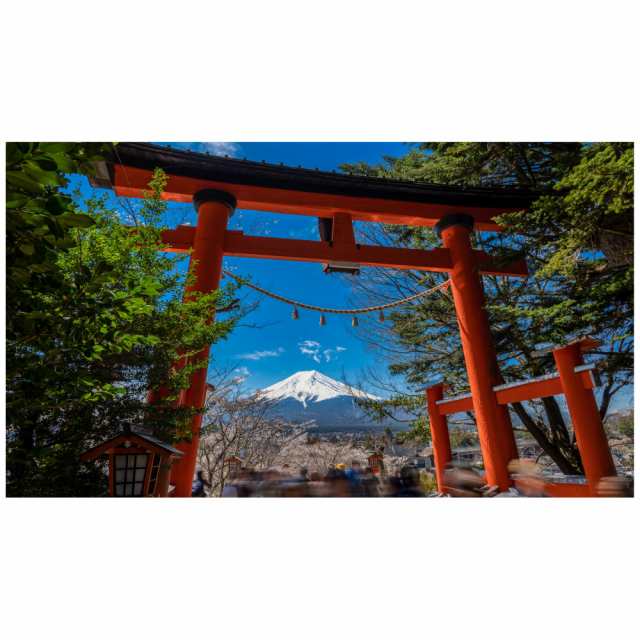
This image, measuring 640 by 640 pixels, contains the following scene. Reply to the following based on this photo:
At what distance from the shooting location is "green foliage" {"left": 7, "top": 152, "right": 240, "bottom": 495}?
795mm

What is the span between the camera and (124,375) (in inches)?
74.6

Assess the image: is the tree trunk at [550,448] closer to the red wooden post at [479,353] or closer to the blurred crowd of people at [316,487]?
the red wooden post at [479,353]

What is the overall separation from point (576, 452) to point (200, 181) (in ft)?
14.9

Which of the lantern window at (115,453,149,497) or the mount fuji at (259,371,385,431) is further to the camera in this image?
the mount fuji at (259,371,385,431)

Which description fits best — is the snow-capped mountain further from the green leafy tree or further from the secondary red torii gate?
the secondary red torii gate

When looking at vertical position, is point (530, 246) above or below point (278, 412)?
above

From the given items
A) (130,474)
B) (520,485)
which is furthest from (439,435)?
(130,474)

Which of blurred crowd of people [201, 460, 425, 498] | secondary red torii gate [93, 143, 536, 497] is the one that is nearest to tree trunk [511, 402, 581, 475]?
secondary red torii gate [93, 143, 536, 497]

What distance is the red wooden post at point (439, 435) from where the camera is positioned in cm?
336

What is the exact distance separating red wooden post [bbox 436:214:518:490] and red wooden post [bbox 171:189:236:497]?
A: 6.61ft

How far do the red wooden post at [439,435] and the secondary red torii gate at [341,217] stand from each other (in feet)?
1.25
